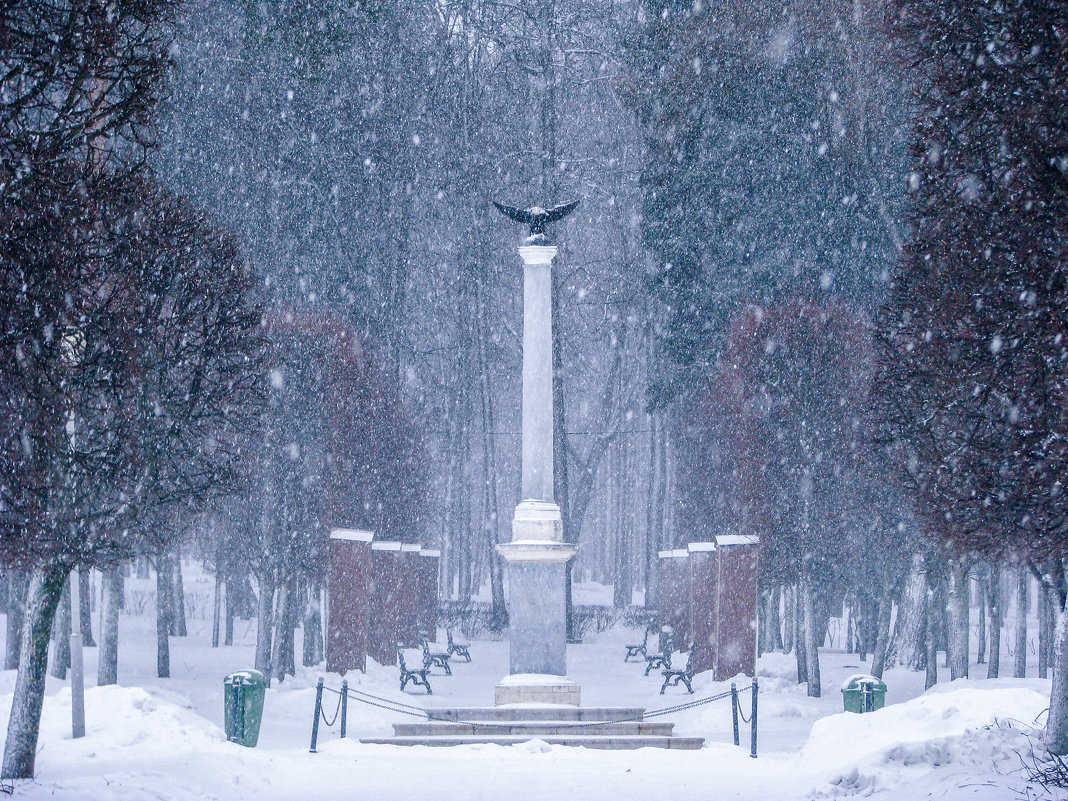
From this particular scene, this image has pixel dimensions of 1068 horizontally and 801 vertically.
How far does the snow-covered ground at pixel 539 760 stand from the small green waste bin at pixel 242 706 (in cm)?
56

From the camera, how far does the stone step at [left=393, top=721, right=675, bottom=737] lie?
57.2ft

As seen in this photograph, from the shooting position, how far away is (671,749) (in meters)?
16.2

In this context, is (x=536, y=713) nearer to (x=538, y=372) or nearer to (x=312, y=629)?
(x=538, y=372)

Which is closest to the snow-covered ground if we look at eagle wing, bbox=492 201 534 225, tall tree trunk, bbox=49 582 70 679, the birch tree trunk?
tall tree trunk, bbox=49 582 70 679

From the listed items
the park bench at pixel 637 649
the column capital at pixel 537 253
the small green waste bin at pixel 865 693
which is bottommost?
the park bench at pixel 637 649

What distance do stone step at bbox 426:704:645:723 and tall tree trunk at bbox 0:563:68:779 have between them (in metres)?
8.04

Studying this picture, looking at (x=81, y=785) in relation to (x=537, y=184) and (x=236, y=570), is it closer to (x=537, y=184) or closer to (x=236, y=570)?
(x=236, y=570)

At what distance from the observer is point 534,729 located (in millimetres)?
17641

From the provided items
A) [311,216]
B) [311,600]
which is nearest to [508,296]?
[311,216]

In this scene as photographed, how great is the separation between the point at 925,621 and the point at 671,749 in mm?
11650

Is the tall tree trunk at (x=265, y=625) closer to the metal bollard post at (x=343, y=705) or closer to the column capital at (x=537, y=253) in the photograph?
the metal bollard post at (x=343, y=705)

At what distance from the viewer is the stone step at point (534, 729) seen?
57.2ft

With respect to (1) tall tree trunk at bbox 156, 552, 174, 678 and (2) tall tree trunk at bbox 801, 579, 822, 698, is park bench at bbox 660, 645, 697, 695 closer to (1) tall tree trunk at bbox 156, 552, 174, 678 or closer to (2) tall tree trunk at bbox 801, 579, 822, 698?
(2) tall tree trunk at bbox 801, 579, 822, 698

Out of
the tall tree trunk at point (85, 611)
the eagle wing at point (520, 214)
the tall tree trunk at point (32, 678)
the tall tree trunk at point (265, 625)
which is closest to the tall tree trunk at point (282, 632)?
the tall tree trunk at point (265, 625)
